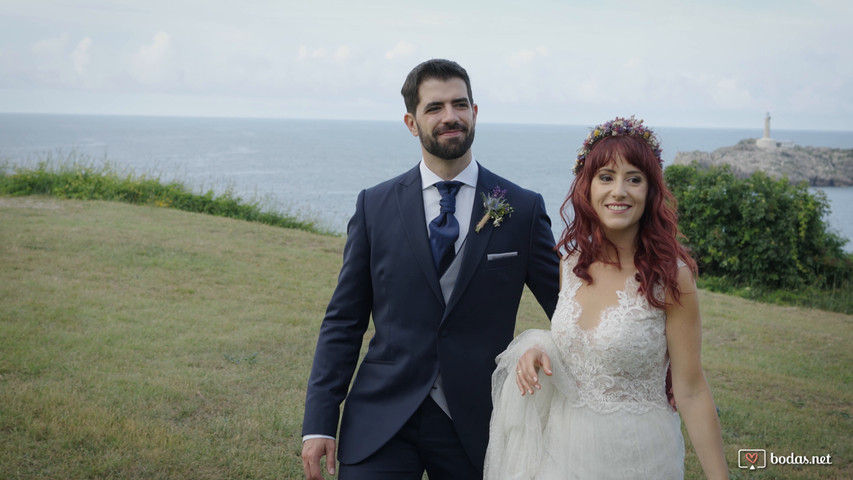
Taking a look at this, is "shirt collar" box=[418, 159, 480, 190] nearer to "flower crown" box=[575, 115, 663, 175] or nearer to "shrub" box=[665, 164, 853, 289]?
"flower crown" box=[575, 115, 663, 175]

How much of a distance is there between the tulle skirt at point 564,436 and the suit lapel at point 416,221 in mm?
457

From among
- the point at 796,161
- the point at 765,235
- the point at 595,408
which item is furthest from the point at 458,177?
the point at 796,161

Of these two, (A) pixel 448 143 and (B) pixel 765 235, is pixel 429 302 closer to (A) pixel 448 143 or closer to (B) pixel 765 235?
(A) pixel 448 143

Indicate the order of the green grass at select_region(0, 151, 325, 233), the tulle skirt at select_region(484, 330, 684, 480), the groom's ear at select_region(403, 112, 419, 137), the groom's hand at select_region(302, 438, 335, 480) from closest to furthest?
the tulle skirt at select_region(484, 330, 684, 480), the groom's hand at select_region(302, 438, 335, 480), the groom's ear at select_region(403, 112, 419, 137), the green grass at select_region(0, 151, 325, 233)

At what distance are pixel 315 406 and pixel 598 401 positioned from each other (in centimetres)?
120

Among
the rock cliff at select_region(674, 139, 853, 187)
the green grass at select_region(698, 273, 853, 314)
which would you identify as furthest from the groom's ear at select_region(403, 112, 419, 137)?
the rock cliff at select_region(674, 139, 853, 187)

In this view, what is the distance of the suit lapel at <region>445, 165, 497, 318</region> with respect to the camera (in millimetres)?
3045

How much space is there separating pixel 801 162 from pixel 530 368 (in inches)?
2251

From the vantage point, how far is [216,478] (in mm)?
4906

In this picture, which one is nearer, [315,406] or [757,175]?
[315,406]

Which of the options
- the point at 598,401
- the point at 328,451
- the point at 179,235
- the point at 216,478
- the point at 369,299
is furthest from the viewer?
the point at 179,235

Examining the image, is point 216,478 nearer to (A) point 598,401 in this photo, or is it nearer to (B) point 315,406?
(B) point 315,406

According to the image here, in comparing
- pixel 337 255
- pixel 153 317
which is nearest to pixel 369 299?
pixel 153 317

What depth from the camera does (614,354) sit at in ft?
9.18
